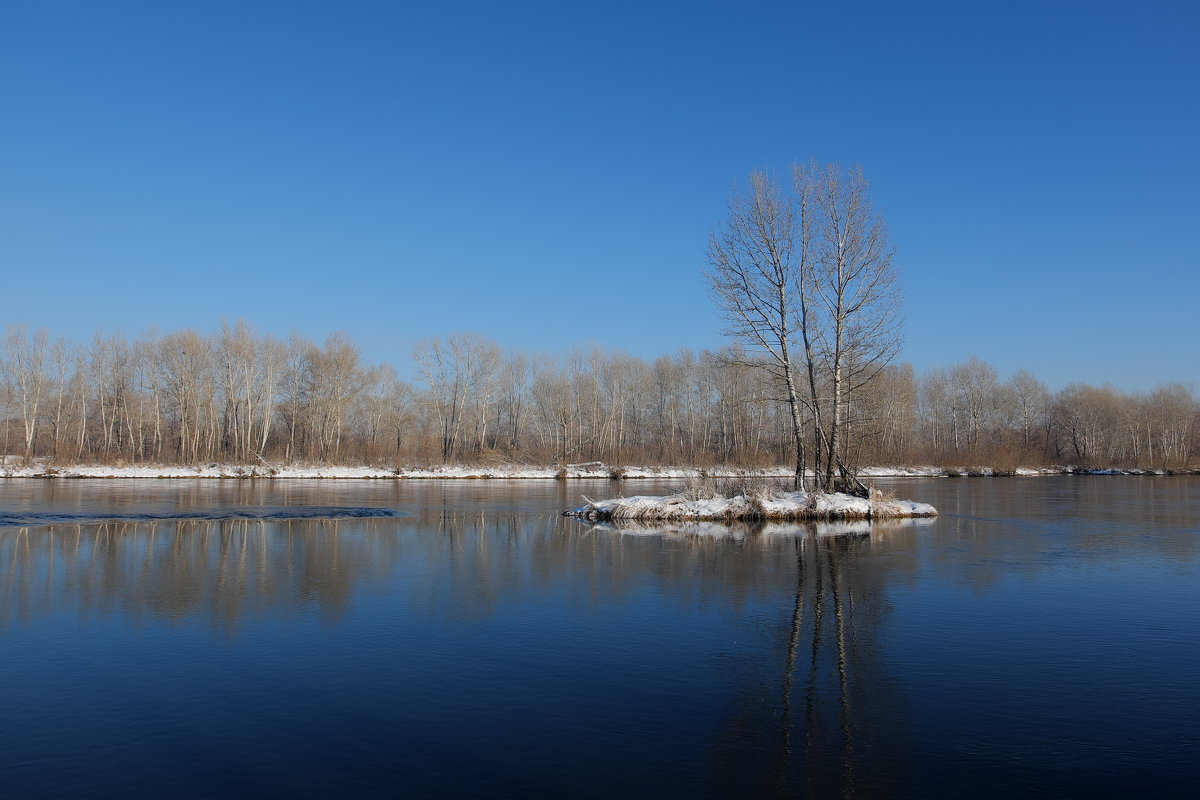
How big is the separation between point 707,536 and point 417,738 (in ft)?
39.3

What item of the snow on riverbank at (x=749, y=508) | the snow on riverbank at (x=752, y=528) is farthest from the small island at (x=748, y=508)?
the snow on riverbank at (x=752, y=528)

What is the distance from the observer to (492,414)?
75.5 meters

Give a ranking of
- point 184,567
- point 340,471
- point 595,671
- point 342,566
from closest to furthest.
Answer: point 595,671 → point 184,567 → point 342,566 → point 340,471

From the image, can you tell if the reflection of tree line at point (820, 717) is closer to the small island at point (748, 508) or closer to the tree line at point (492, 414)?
the small island at point (748, 508)

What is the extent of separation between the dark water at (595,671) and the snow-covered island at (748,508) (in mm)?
5547

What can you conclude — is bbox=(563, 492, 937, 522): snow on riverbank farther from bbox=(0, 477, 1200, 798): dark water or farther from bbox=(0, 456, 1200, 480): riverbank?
bbox=(0, 456, 1200, 480): riverbank

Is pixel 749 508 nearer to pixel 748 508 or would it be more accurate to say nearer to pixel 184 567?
pixel 748 508

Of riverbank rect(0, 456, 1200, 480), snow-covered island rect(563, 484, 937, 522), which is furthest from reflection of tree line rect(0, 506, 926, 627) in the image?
riverbank rect(0, 456, 1200, 480)

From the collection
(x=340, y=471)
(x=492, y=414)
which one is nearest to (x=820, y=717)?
(x=340, y=471)

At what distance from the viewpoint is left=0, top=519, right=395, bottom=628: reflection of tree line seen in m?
9.20

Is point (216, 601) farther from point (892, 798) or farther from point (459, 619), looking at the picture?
point (892, 798)

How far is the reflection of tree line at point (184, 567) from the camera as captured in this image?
30.2 feet

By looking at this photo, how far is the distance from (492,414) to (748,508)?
57682mm

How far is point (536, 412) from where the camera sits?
74.7m
